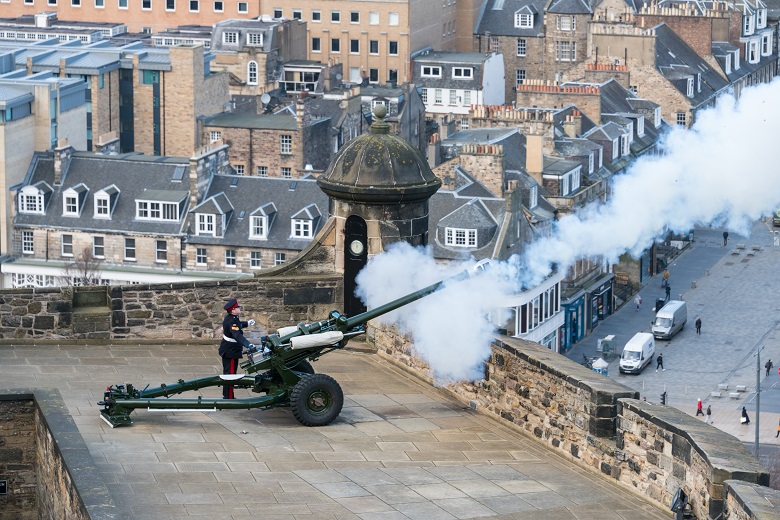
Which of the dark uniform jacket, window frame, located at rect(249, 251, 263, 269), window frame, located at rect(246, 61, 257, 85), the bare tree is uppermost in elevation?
window frame, located at rect(246, 61, 257, 85)

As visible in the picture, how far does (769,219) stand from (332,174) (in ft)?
312

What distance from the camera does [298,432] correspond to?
77.4ft

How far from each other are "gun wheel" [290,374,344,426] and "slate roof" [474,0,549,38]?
13737cm

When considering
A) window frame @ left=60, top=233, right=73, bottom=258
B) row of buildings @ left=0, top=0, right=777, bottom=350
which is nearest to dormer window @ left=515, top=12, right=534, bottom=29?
row of buildings @ left=0, top=0, right=777, bottom=350

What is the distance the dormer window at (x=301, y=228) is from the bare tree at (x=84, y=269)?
390 inches

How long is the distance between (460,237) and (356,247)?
60642mm

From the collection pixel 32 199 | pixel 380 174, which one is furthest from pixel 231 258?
pixel 380 174

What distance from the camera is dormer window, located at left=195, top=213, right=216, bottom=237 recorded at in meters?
100

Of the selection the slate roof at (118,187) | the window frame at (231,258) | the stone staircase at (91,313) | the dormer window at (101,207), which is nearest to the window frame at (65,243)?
the slate roof at (118,187)

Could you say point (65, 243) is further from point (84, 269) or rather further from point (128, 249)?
point (84, 269)

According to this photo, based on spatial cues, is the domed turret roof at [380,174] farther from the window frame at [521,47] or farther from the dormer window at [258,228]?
the window frame at [521,47]

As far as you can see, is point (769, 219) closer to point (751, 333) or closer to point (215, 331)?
point (751, 333)

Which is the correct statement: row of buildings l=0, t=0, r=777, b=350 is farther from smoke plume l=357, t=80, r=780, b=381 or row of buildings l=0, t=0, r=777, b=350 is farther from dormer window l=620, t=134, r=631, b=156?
smoke plume l=357, t=80, r=780, b=381

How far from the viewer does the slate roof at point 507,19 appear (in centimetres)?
16125
